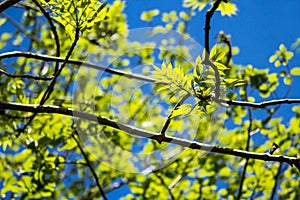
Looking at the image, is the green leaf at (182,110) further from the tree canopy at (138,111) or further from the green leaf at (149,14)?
the green leaf at (149,14)

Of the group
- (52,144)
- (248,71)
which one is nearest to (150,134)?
(52,144)

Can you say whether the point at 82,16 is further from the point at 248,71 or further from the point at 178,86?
the point at 248,71

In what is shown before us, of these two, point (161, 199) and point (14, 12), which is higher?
point (14, 12)

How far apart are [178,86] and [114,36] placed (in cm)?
186

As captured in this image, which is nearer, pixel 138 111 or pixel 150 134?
pixel 150 134

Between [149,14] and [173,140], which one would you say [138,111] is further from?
[173,140]

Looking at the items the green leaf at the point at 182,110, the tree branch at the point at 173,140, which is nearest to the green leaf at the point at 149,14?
the tree branch at the point at 173,140

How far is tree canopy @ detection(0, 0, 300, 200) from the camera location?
1251 mm

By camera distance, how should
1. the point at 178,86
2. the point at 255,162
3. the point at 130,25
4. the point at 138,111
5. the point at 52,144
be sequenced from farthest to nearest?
the point at 130,25 < the point at 138,111 < the point at 255,162 < the point at 52,144 < the point at 178,86

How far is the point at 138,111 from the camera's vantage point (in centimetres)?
316

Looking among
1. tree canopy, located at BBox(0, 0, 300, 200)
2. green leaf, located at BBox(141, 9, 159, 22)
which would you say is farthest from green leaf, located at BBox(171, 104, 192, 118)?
green leaf, located at BBox(141, 9, 159, 22)

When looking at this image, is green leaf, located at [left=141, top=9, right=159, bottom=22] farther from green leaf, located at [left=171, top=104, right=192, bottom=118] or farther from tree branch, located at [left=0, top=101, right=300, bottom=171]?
green leaf, located at [left=171, top=104, right=192, bottom=118]

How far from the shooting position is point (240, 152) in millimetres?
1158

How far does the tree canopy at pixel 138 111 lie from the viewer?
125 cm
